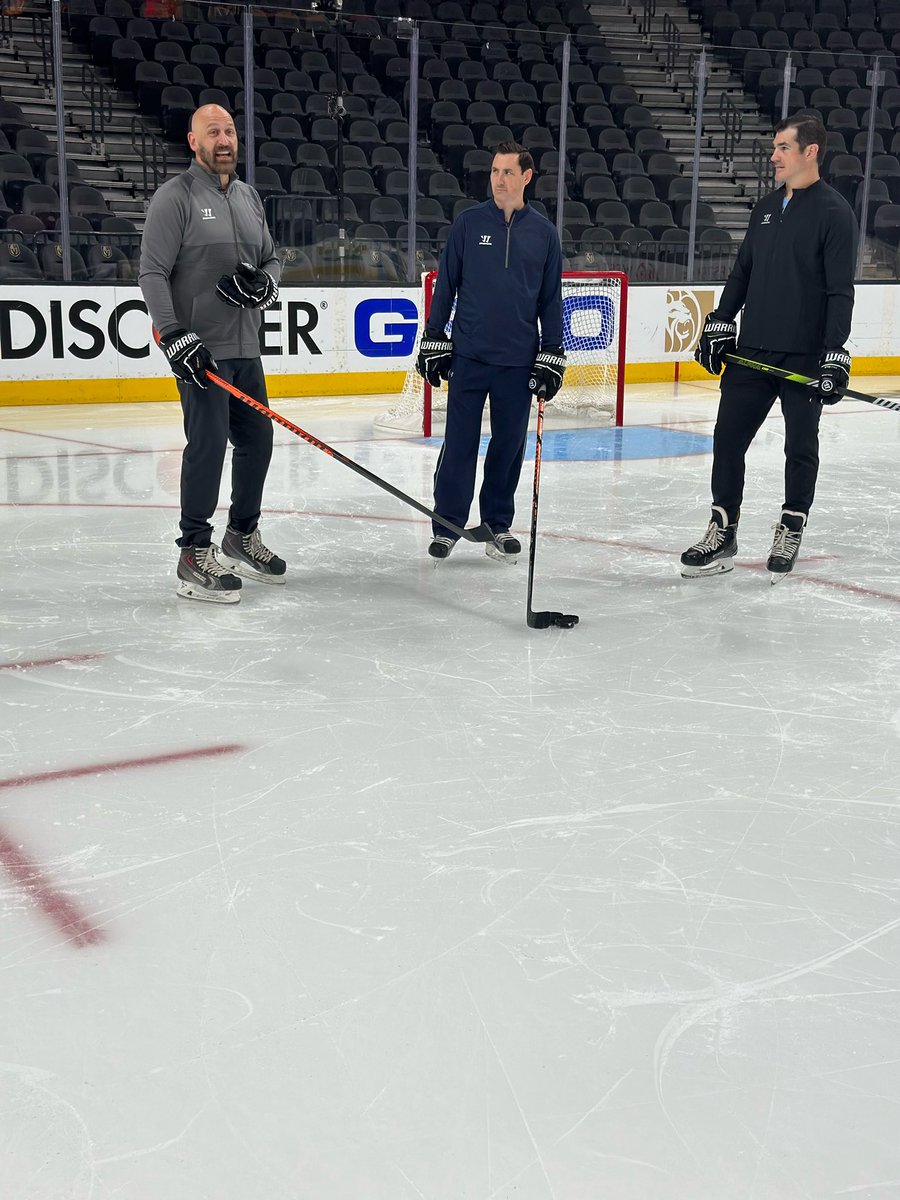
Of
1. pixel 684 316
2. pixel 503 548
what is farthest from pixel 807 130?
pixel 684 316

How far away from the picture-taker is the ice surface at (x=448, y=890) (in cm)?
161

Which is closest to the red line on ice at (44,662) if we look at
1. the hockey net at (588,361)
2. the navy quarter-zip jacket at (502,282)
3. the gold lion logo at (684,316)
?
the navy quarter-zip jacket at (502,282)

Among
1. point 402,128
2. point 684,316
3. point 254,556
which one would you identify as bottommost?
point 254,556

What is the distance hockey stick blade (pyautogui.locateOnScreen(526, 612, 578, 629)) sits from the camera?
386 cm

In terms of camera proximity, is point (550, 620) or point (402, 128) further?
point (402, 128)

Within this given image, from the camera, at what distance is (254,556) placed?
14.5 ft

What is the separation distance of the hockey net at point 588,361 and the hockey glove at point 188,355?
4806mm

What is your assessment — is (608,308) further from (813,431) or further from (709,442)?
(813,431)

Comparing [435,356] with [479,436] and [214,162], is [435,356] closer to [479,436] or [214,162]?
[479,436]

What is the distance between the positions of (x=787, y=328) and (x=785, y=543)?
723 millimetres

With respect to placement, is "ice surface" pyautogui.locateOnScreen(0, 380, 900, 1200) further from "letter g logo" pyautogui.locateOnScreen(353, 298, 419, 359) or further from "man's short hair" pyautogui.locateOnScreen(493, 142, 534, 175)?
"letter g logo" pyautogui.locateOnScreen(353, 298, 419, 359)

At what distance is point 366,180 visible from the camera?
423 inches

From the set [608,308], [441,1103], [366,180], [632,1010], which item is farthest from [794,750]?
[366,180]

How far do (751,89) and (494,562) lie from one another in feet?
30.4
